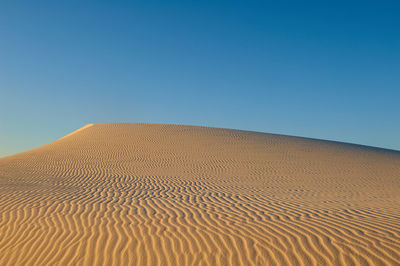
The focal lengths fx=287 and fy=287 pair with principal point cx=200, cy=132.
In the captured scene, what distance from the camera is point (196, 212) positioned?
701 centimetres

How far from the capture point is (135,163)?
18.0m

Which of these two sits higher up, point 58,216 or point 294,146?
point 294,146

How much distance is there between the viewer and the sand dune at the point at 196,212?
432cm

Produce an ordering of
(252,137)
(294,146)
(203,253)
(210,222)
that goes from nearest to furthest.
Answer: (203,253) → (210,222) → (294,146) → (252,137)

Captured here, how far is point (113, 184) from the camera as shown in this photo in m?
11.8

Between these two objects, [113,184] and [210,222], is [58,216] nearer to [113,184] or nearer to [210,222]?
[210,222]

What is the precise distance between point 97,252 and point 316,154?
67.8ft

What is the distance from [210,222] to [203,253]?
5.35 feet

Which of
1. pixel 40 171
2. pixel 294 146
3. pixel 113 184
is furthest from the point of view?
pixel 294 146

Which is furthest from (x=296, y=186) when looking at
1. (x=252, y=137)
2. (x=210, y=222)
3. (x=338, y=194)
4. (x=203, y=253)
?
(x=252, y=137)

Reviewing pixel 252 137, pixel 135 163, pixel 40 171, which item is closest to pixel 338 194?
pixel 135 163

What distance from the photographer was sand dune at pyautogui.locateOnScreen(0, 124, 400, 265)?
4324 millimetres

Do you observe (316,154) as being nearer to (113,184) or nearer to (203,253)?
(113,184)

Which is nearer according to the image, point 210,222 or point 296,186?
point 210,222
